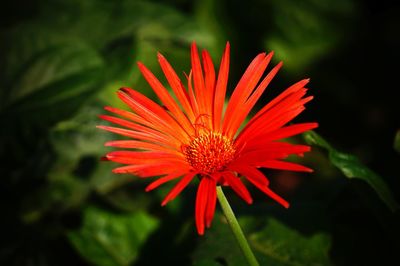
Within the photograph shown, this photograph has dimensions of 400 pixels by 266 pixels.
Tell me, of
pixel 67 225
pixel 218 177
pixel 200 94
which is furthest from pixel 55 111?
pixel 218 177

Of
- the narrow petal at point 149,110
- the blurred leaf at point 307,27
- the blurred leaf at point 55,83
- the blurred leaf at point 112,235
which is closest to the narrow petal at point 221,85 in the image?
the narrow petal at point 149,110

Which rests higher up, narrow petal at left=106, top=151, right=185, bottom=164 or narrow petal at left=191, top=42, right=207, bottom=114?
narrow petal at left=191, top=42, right=207, bottom=114

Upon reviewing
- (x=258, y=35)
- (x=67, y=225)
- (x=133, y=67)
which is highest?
(x=258, y=35)

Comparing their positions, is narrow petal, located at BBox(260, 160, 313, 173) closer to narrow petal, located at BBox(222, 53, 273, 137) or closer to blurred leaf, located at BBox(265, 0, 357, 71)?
narrow petal, located at BBox(222, 53, 273, 137)

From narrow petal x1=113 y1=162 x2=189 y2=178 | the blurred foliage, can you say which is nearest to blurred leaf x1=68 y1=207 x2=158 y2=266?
the blurred foliage

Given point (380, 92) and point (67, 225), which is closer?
point (67, 225)

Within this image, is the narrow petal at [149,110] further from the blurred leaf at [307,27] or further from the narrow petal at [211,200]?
the blurred leaf at [307,27]

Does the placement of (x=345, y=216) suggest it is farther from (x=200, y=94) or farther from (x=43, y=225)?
(x=43, y=225)
